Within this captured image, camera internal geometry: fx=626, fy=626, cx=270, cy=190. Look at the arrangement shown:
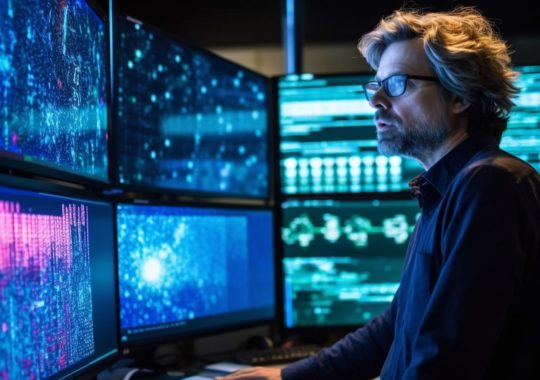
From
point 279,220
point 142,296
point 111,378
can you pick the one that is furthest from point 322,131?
point 111,378

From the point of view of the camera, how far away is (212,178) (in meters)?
2.04

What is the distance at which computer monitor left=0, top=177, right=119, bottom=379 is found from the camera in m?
0.98

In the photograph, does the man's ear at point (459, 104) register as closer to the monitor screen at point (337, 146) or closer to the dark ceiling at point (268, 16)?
the monitor screen at point (337, 146)

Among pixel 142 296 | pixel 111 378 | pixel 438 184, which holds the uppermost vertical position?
pixel 438 184

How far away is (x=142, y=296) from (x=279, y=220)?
676 millimetres

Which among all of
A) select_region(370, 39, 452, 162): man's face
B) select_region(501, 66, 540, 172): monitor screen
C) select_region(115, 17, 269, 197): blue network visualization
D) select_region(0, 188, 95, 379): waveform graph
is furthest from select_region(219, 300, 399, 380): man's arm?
select_region(501, 66, 540, 172): monitor screen

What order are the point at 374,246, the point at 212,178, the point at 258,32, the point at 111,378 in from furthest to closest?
the point at 258,32
the point at 374,246
the point at 212,178
the point at 111,378

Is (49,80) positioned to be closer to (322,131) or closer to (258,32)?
(322,131)

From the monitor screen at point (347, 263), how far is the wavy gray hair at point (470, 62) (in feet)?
2.64

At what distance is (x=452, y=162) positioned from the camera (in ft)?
4.32

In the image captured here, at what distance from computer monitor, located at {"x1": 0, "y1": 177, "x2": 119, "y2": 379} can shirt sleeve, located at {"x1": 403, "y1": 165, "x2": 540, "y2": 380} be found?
636 mm

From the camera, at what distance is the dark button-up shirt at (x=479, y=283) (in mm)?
1049

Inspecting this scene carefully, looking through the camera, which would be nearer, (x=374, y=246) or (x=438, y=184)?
(x=438, y=184)

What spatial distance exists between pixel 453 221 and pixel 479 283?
123 millimetres
